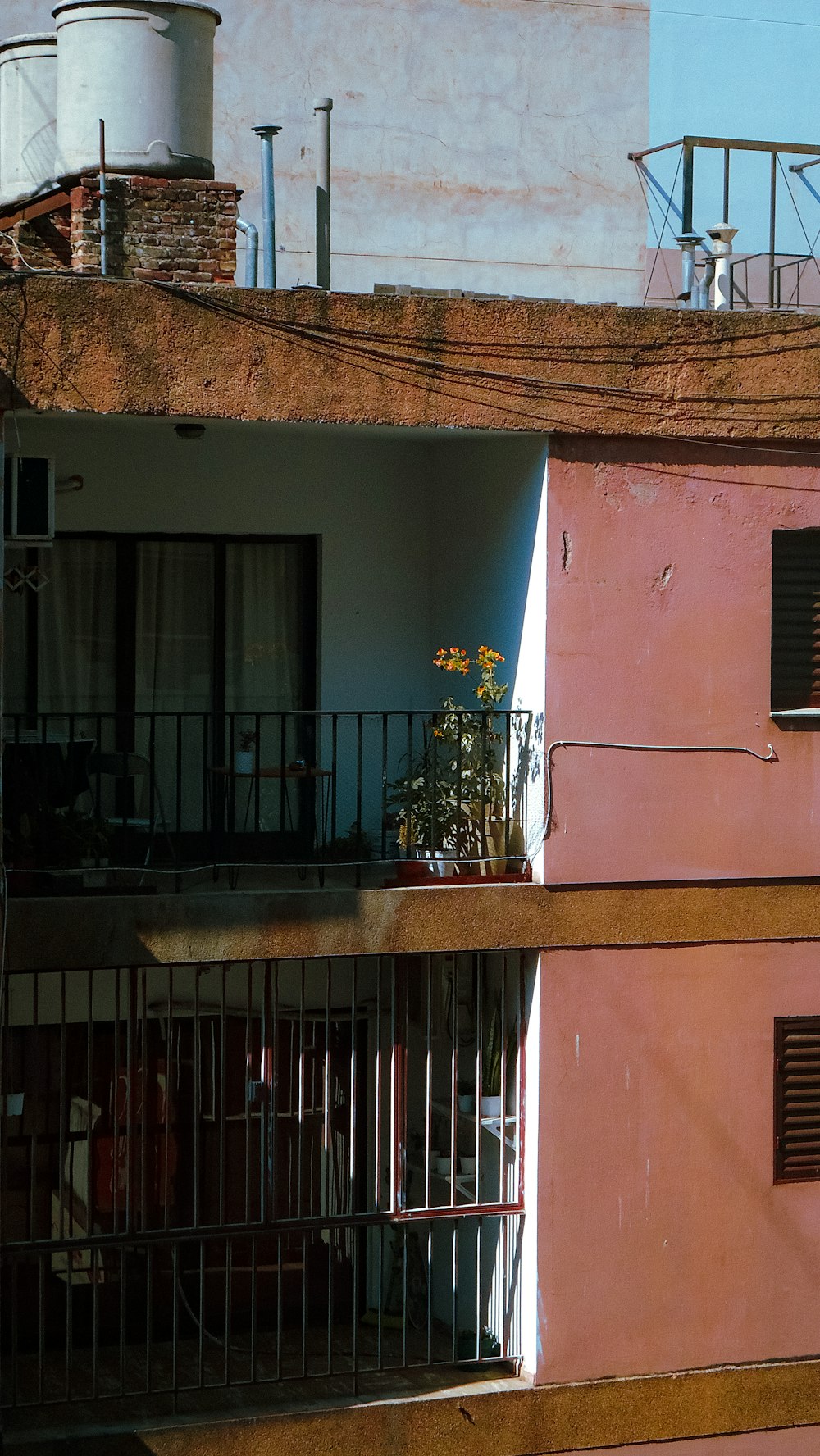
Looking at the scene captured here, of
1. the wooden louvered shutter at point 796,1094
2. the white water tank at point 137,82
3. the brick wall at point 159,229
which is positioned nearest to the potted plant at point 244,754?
the brick wall at point 159,229

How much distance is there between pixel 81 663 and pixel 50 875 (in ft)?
7.06

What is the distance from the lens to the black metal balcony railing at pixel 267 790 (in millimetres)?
9742

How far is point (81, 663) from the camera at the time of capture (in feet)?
36.7

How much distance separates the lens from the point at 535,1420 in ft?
32.2

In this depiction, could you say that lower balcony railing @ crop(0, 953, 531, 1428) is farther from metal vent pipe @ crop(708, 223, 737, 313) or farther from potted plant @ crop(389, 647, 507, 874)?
metal vent pipe @ crop(708, 223, 737, 313)

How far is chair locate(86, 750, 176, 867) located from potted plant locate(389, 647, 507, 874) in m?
1.56

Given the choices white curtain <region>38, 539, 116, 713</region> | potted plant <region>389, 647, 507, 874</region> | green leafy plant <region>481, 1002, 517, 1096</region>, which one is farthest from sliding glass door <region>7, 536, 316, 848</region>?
green leafy plant <region>481, 1002, 517, 1096</region>

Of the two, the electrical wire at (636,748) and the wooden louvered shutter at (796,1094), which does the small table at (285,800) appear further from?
the wooden louvered shutter at (796,1094)

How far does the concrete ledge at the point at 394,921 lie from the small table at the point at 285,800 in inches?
12.7

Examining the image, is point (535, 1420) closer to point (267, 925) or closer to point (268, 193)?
point (267, 925)

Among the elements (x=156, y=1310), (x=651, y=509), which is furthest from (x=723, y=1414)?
(x=651, y=509)

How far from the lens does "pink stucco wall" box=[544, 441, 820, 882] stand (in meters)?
9.77

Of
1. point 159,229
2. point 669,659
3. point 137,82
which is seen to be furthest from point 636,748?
point 137,82

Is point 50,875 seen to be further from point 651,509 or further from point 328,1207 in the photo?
point 651,509
